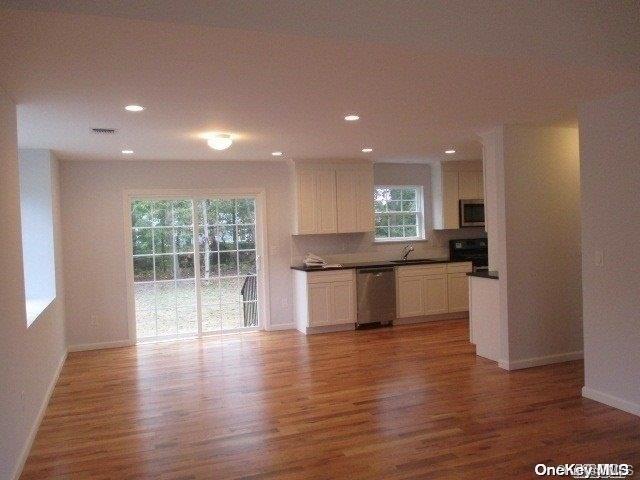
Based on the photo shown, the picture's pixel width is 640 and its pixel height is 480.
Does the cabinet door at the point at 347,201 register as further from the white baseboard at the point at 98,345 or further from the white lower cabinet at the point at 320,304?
the white baseboard at the point at 98,345

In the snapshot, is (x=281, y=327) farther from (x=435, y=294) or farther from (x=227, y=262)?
(x=435, y=294)

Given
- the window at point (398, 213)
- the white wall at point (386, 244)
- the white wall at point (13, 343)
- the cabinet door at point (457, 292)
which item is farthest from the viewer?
the window at point (398, 213)

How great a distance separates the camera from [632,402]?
365 centimetres

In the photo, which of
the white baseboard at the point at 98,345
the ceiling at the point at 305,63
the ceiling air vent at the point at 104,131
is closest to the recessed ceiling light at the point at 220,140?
the ceiling at the point at 305,63

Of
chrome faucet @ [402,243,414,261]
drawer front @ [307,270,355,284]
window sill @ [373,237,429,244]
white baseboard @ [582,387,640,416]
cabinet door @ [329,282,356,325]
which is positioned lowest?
white baseboard @ [582,387,640,416]

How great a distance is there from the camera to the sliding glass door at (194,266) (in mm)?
6496

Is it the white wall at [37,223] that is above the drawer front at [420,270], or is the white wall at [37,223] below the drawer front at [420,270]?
above

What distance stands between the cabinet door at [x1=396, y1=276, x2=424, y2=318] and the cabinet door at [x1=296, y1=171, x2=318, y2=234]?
1415 millimetres

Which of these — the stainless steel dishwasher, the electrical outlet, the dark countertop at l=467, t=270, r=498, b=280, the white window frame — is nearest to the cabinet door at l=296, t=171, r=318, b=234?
the white window frame

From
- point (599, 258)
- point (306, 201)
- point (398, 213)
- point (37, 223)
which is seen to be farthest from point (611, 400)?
point (37, 223)

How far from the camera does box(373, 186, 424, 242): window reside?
25.4ft

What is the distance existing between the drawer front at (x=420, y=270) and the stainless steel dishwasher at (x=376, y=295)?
4.8 inches

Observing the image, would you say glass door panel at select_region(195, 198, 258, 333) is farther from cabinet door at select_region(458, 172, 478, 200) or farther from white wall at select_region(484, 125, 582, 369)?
white wall at select_region(484, 125, 582, 369)

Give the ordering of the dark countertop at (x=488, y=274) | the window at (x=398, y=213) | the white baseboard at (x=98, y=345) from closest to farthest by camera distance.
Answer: the dark countertop at (x=488, y=274) < the white baseboard at (x=98, y=345) < the window at (x=398, y=213)
